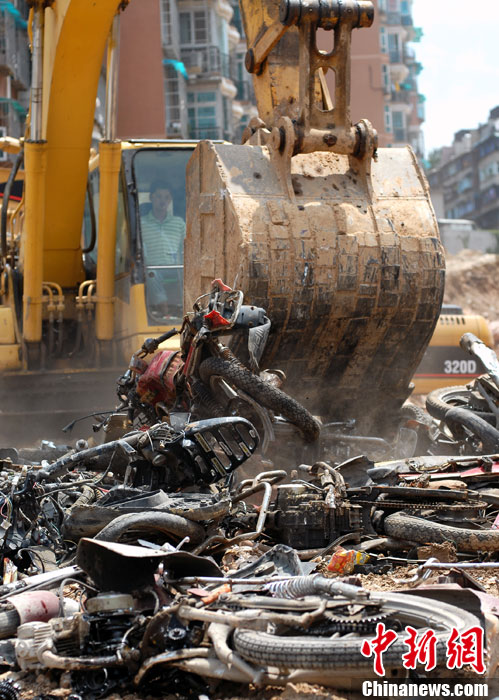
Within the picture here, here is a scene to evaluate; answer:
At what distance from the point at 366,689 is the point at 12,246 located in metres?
7.59

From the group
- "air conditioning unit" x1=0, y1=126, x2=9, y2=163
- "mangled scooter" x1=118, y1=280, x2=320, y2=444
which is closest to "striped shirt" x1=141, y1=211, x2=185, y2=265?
"mangled scooter" x1=118, y1=280, x2=320, y2=444

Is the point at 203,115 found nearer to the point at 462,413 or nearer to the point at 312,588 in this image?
the point at 462,413

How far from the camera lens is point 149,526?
13.1 ft

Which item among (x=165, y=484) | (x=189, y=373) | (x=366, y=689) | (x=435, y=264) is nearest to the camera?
(x=366, y=689)

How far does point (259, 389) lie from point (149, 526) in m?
1.78

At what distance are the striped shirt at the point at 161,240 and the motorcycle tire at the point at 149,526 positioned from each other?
493 centimetres

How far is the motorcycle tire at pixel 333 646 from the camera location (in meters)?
2.76

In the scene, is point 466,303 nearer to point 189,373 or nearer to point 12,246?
point 12,246

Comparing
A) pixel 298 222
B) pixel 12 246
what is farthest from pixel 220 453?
pixel 12 246

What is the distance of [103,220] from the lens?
8727 mm

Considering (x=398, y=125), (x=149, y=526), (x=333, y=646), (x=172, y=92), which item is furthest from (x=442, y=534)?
(x=398, y=125)

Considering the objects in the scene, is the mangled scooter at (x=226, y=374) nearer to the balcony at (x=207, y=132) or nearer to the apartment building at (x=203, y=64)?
the apartment building at (x=203, y=64)

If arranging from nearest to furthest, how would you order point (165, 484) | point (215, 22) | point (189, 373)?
point (165, 484)
point (189, 373)
point (215, 22)

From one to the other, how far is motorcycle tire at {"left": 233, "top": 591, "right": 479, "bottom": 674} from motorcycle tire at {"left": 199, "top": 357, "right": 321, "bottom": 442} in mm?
2734
